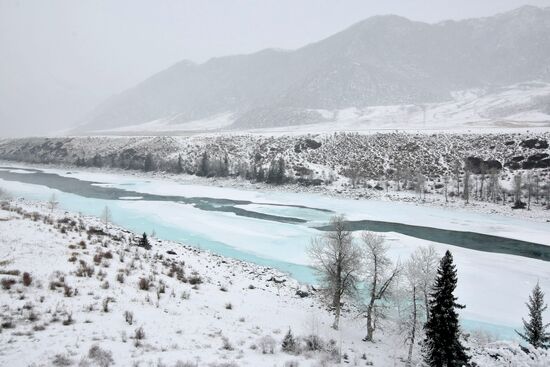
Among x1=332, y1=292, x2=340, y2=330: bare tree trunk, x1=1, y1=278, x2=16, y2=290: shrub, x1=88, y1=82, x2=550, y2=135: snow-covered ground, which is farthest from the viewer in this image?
x1=88, y1=82, x2=550, y2=135: snow-covered ground

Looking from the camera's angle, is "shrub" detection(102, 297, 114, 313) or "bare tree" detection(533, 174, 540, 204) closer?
"shrub" detection(102, 297, 114, 313)

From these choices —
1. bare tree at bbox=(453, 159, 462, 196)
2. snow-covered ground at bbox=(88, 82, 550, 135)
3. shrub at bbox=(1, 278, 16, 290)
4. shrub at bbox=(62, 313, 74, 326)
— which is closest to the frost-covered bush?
shrub at bbox=(62, 313, 74, 326)

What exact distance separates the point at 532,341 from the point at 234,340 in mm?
15328

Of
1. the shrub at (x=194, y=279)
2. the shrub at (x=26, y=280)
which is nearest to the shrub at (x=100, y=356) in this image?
the shrub at (x=26, y=280)

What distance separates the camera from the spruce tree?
14.8 metres

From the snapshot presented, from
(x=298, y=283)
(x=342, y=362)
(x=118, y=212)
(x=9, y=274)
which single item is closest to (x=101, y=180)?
(x=118, y=212)

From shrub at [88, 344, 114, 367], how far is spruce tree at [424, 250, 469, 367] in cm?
1221

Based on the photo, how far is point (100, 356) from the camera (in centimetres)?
930

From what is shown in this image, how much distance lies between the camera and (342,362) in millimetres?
13555

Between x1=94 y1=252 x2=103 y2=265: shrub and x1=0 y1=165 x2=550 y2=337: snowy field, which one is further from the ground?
x1=94 y1=252 x2=103 y2=265: shrub

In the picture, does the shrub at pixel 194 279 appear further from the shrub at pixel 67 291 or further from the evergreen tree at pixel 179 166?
the evergreen tree at pixel 179 166

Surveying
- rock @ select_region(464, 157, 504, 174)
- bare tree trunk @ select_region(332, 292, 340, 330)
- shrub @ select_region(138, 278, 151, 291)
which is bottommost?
bare tree trunk @ select_region(332, 292, 340, 330)

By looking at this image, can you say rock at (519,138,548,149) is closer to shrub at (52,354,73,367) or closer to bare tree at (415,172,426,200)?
bare tree at (415,172,426,200)

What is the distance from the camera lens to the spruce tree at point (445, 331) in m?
14.8
